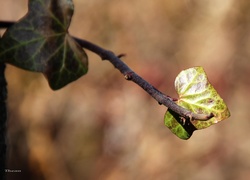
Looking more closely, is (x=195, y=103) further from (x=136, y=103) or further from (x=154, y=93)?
(x=136, y=103)

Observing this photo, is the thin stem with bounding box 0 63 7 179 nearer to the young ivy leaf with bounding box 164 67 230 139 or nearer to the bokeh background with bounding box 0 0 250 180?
the young ivy leaf with bounding box 164 67 230 139

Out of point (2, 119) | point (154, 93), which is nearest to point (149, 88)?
point (154, 93)

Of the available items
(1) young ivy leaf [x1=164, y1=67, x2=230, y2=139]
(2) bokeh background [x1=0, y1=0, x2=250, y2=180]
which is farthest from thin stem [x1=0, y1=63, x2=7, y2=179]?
(2) bokeh background [x1=0, y1=0, x2=250, y2=180]

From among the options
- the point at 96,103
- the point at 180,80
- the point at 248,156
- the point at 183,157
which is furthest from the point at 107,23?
the point at 180,80

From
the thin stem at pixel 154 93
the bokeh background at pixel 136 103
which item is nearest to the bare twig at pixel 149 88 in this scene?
the thin stem at pixel 154 93

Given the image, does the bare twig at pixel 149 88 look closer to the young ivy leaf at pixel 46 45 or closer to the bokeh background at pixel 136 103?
the young ivy leaf at pixel 46 45

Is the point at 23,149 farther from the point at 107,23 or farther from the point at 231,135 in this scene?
the point at 231,135

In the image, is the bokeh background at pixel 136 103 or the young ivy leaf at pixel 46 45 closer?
A: the young ivy leaf at pixel 46 45
